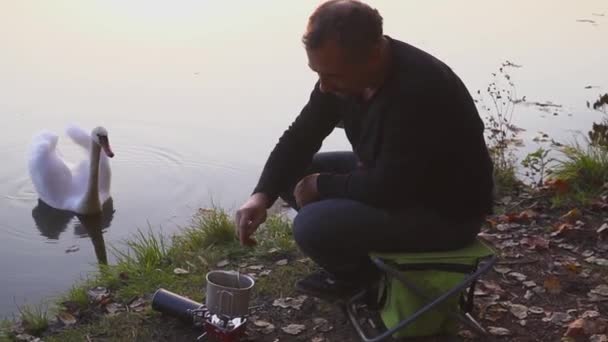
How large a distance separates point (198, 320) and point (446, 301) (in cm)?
96

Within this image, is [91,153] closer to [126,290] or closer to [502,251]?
[126,290]

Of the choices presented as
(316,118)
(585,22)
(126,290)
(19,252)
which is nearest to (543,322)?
(316,118)

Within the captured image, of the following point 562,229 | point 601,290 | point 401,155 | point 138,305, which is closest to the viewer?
point 401,155

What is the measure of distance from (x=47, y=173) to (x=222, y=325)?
3380 millimetres

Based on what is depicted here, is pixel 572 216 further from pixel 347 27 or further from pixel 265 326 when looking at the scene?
pixel 347 27

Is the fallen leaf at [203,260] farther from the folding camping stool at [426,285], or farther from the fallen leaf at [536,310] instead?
the fallen leaf at [536,310]

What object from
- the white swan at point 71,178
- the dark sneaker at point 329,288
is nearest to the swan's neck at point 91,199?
the white swan at point 71,178

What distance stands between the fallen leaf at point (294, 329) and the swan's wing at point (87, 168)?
9.52ft

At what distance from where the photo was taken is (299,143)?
10.5 ft

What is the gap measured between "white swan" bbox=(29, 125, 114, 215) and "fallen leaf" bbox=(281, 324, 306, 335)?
2821mm

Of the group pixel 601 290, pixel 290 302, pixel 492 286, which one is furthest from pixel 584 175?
pixel 290 302

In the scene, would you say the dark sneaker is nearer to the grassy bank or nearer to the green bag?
the green bag

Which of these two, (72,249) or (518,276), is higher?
(518,276)

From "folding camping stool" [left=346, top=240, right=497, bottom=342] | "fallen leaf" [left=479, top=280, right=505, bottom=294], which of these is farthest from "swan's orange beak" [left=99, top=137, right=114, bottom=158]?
"folding camping stool" [left=346, top=240, right=497, bottom=342]
